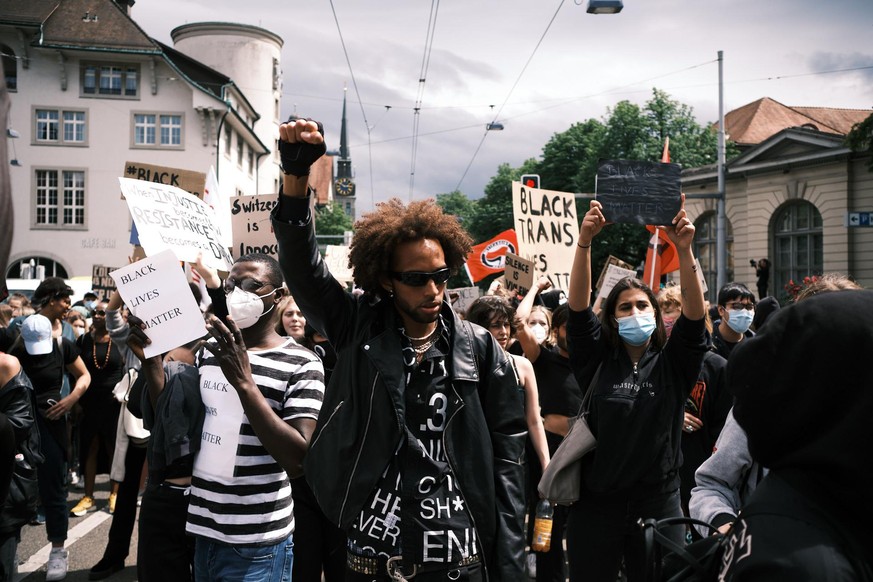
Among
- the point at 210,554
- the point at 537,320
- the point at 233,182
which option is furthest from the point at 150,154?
the point at 210,554

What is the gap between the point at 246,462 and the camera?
10.8ft

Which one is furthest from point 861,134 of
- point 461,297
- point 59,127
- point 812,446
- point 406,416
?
point 59,127

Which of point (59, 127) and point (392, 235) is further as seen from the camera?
point (59, 127)

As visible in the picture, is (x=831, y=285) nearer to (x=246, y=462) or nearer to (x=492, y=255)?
(x=246, y=462)

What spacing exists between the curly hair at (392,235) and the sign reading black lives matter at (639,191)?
→ 2519 mm

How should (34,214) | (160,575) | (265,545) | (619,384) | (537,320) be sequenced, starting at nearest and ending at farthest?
(265,545) < (160,575) < (619,384) < (537,320) < (34,214)

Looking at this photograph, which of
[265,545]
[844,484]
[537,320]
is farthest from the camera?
[537,320]

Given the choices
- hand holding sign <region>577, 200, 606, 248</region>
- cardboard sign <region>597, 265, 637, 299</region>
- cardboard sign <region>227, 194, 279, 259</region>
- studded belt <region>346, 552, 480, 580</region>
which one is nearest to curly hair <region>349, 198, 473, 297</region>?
studded belt <region>346, 552, 480, 580</region>

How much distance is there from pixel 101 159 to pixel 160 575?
39.7 m

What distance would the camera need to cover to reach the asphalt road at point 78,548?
20.5 ft

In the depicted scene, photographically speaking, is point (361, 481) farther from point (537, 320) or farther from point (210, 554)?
point (537, 320)

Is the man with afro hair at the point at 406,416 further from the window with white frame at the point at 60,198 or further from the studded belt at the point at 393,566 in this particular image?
the window with white frame at the point at 60,198

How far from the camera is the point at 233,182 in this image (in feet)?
147

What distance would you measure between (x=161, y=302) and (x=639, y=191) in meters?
3.15
